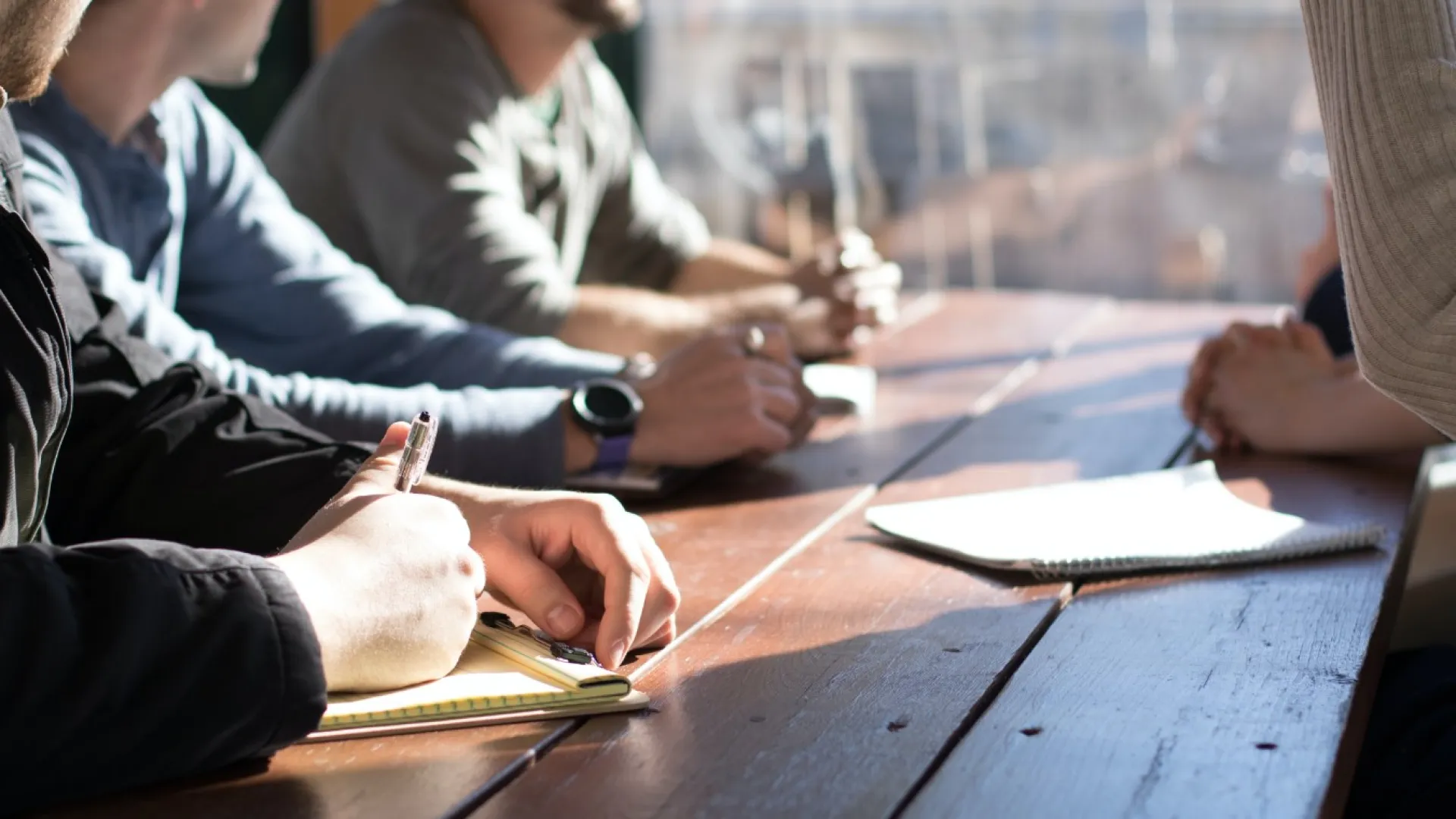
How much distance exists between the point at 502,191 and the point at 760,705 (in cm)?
133

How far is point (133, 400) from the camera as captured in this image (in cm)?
106

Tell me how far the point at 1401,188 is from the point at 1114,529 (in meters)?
0.31

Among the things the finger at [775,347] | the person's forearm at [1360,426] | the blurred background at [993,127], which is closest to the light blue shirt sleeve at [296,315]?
the finger at [775,347]

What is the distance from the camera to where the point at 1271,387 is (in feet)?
4.62

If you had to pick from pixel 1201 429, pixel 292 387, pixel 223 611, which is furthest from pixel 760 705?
pixel 1201 429

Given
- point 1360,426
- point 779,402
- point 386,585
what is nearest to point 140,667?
point 386,585

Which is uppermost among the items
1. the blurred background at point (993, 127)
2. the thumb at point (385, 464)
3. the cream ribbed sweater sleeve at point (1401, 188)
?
the cream ribbed sweater sleeve at point (1401, 188)

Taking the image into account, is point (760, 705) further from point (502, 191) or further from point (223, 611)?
point (502, 191)

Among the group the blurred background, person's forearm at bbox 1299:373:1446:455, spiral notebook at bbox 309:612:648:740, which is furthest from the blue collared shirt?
the blurred background

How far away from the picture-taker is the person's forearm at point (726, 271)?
234 centimetres

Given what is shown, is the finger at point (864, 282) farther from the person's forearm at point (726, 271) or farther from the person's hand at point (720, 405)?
the person's hand at point (720, 405)

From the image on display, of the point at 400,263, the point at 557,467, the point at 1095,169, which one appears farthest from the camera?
the point at 1095,169

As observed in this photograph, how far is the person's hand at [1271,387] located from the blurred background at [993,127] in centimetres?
241

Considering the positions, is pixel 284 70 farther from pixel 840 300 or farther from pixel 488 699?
pixel 488 699
